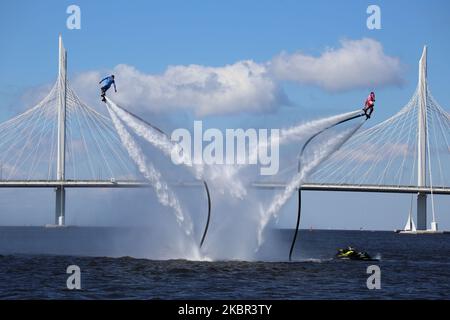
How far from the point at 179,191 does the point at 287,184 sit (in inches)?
293

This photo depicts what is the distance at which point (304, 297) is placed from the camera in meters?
38.2

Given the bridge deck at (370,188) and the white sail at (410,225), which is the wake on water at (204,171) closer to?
the bridge deck at (370,188)

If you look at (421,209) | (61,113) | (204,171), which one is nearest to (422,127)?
(421,209)

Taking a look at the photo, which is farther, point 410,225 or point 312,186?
point 410,225

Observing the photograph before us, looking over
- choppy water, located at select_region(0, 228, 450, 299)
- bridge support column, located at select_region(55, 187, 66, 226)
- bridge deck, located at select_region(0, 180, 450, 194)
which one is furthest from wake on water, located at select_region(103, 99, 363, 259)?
bridge support column, located at select_region(55, 187, 66, 226)

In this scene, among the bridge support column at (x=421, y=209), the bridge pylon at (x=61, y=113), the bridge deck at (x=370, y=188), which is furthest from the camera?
the bridge support column at (x=421, y=209)

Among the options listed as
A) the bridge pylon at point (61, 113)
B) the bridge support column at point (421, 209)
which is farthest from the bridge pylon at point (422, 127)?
the bridge pylon at point (61, 113)

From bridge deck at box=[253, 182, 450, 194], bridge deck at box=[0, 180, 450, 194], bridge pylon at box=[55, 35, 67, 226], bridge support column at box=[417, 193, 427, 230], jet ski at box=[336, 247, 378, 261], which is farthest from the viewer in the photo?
bridge support column at box=[417, 193, 427, 230]

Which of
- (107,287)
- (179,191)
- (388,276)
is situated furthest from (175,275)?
(388,276)

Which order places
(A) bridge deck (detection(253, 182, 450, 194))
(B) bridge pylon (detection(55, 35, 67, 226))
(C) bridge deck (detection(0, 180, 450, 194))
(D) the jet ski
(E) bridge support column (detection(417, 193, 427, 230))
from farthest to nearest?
(E) bridge support column (detection(417, 193, 427, 230)) → (B) bridge pylon (detection(55, 35, 67, 226)) → (C) bridge deck (detection(0, 180, 450, 194)) → (A) bridge deck (detection(253, 182, 450, 194)) → (D) the jet ski

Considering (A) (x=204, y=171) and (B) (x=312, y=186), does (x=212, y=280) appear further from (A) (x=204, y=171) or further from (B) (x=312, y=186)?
(B) (x=312, y=186)

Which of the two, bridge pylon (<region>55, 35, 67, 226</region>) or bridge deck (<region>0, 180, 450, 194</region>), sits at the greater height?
bridge pylon (<region>55, 35, 67, 226</region>)

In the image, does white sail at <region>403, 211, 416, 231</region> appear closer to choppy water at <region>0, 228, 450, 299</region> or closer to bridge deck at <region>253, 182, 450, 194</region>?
bridge deck at <region>253, 182, 450, 194</region>
